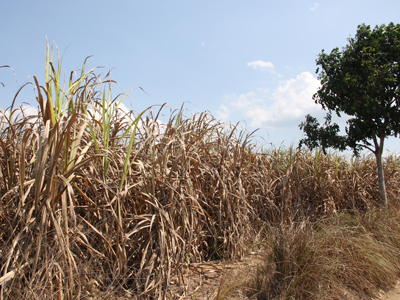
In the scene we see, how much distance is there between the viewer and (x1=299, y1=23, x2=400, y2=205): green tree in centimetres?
616

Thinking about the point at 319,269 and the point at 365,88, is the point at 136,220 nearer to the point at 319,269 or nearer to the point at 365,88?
the point at 319,269

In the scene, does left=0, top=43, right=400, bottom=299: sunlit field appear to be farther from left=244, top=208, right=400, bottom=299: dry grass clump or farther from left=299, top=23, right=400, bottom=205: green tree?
left=299, top=23, right=400, bottom=205: green tree

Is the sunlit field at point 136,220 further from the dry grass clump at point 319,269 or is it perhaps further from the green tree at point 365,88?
the green tree at point 365,88

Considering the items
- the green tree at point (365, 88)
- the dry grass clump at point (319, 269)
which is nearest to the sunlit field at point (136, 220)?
the dry grass clump at point (319, 269)

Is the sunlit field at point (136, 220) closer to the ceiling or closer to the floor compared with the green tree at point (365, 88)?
closer to the floor

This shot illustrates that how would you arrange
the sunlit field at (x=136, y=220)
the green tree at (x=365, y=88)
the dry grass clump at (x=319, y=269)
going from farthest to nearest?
the green tree at (x=365, y=88)
the dry grass clump at (x=319, y=269)
the sunlit field at (x=136, y=220)

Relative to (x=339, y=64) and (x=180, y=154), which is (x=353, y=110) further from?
(x=180, y=154)

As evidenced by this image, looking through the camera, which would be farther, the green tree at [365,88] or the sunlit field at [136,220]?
the green tree at [365,88]

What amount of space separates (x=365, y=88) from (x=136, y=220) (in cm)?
618

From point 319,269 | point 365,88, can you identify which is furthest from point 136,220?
point 365,88

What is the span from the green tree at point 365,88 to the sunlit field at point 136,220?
3.05 metres

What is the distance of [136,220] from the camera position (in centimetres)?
241

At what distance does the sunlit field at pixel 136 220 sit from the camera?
6.05 ft

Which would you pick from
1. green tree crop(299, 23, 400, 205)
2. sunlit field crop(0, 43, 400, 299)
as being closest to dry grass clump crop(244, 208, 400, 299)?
sunlit field crop(0, 43, 400, 299)
